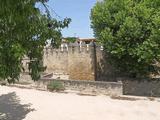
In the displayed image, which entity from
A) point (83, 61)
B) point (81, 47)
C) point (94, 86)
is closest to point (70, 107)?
point (94, 86)

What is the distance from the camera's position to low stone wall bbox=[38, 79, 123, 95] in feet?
82.5

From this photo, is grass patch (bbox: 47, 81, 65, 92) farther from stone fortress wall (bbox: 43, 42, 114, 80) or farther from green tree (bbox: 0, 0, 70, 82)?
green tree (bbox: 0, 0, 70, 82)

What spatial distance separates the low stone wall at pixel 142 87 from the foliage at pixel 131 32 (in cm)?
106

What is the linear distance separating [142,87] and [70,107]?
671 cm

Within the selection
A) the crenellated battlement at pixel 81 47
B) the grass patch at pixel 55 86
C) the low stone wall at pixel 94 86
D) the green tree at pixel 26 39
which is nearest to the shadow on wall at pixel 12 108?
the grass patch at pixel 55 86

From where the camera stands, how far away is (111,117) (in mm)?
19078

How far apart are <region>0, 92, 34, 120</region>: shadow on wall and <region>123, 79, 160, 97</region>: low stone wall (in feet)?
26.7

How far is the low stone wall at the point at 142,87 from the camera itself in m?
25.1

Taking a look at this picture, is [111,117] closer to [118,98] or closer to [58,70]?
[118,98]

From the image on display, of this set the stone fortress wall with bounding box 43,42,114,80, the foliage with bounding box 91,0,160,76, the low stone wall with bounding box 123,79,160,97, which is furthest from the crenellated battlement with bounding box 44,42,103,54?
the low stone wall with bounding box 123,79,160,97

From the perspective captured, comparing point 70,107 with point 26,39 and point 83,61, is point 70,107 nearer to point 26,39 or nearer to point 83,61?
point 26,39

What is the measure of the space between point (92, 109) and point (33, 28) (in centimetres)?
971

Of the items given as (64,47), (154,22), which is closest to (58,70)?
(64,47)

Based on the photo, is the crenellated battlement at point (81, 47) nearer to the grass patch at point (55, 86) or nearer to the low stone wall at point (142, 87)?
the grass patch at point (55, 86)
